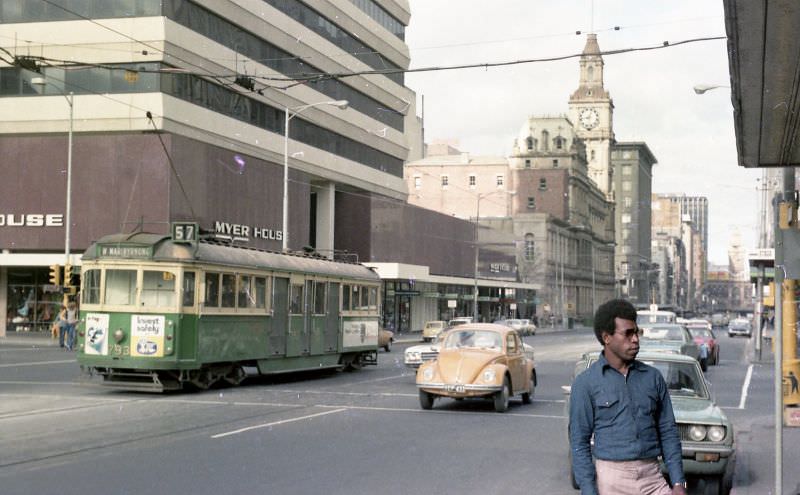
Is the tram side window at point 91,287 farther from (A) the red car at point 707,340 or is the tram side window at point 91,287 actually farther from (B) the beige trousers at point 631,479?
(A) the red car at point 707,340

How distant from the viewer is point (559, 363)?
126 feet

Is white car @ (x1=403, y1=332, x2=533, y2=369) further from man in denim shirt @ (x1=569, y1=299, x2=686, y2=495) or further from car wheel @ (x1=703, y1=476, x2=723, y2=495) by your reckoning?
man in denim shirt @ (x1=569, y1=299, x2=686, y2=495)

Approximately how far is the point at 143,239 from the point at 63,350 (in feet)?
67.4

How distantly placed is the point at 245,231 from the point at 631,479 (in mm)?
48309

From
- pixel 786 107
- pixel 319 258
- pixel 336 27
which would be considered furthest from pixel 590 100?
pixel 786 107

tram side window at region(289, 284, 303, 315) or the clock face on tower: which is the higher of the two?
the clock face on tower

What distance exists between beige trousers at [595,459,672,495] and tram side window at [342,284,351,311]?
79.2 feet

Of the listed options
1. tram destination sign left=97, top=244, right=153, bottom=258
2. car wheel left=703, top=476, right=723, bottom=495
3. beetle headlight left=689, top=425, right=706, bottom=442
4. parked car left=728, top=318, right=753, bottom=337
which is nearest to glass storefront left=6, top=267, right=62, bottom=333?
tram destination sign left=97, top=244, right=153, bottom=258

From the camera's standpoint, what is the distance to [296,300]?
87.3ft

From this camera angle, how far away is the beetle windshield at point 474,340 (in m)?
19.8

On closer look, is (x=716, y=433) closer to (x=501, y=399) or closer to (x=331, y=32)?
(x=501, y=399)

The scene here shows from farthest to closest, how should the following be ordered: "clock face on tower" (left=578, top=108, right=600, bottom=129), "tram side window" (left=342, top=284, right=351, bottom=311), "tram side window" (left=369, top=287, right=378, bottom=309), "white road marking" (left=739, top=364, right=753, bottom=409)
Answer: "clock face on tower" (left=578, top=108, right=600, bottom=129)
"tram side window" (left=369, top=287, right=378, bottom=309)
"tram side window" (left=342, top=284, right=351, bottom=311)
"white road marking" (left=739, top=364, right=753, bottom=409)

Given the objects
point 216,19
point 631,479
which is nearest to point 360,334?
point 216,19

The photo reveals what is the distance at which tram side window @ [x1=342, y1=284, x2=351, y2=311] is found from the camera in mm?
29578
